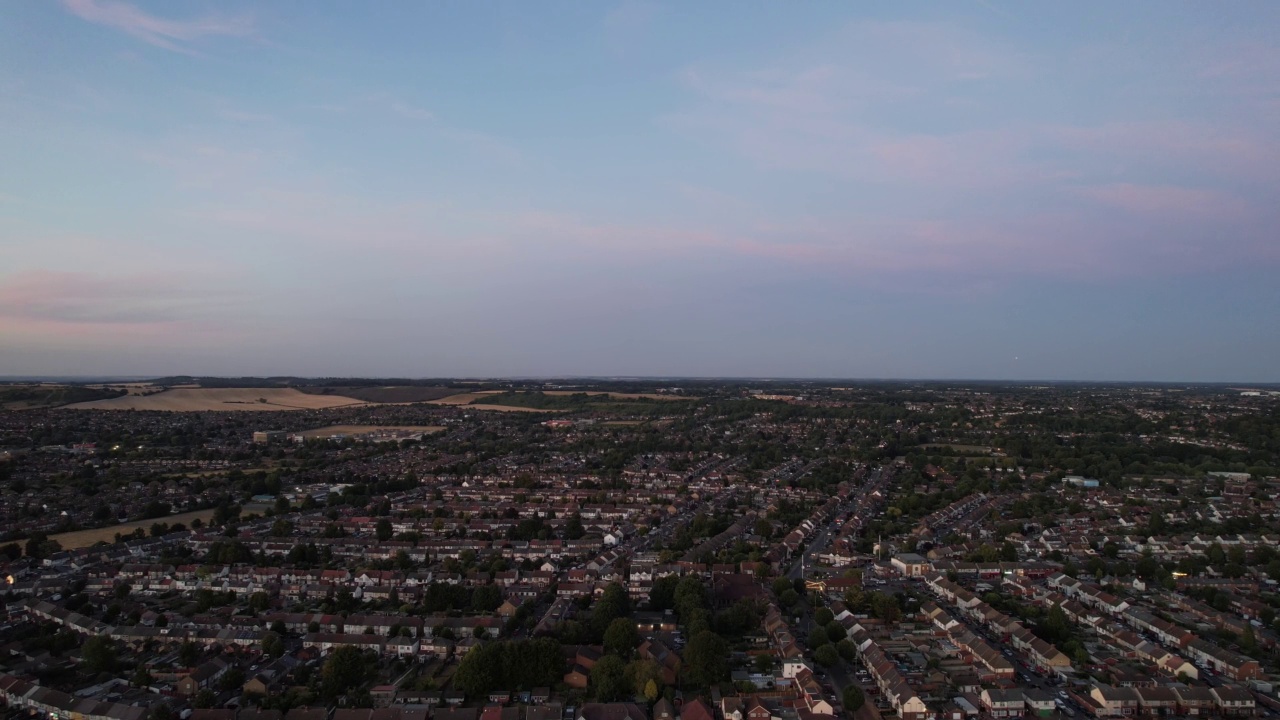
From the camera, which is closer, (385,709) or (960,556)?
(385,709)

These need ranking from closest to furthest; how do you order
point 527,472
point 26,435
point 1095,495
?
1. point 1095,495
2. point 527,472
3. point 26,435

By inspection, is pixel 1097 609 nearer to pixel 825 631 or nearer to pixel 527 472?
pixel 825 631

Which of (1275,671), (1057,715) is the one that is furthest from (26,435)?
(1275,671)

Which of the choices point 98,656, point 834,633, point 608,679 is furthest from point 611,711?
point 98,656

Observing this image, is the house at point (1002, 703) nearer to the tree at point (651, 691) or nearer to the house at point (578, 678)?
the tree at point (651, 691)

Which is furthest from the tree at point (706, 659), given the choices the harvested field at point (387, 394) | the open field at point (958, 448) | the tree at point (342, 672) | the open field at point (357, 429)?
the harvested field at point (387, 394)

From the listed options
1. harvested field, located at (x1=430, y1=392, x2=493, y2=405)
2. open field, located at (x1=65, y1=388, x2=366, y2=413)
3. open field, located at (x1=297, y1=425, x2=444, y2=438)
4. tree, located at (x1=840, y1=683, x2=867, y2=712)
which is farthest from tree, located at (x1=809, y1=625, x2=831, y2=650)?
harvested field, located at (x1=430, y1=392, x2=493, y2=405)
